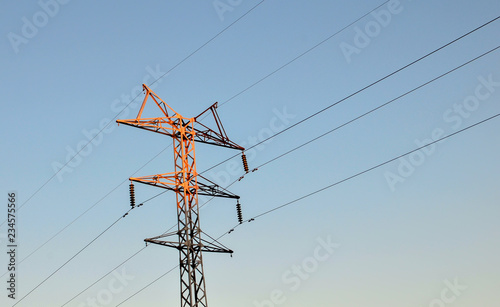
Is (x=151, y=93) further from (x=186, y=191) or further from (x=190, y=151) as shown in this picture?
(x=186, y=191)

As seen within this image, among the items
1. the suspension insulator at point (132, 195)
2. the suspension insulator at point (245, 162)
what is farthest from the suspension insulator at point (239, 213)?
the suspension insulator at point (132, 195)

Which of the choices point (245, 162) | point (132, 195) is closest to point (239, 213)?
point (245, 162)

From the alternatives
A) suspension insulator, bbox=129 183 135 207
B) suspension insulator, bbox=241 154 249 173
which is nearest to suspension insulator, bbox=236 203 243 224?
suspension insulator, bbox=241 154 249 173

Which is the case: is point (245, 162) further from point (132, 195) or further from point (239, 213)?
point (132, 195)

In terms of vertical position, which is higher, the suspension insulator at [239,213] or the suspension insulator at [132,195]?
the suspension insulator at [132,195]

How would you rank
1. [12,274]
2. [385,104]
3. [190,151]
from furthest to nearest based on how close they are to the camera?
[12,274], [190,151], [385,104]

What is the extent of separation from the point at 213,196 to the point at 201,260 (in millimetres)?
3893

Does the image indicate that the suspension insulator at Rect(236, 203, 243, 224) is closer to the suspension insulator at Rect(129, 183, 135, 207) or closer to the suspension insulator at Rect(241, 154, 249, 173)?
the suspension insulator at Rect(241, 154, 249, 173)

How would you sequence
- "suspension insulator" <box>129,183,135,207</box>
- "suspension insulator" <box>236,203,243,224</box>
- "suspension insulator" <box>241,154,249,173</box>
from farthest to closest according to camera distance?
"suspension insulator" <box>236,203,243,224</box>, "suspension insulator" <box>241,154,249,173</box>, "suspension insulator" <box>129,183,135,207</box>

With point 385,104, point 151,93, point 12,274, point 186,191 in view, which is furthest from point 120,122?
point 12,274

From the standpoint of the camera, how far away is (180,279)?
23875 millimetres

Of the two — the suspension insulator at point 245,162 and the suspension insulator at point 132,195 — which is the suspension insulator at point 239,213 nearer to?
the suspension insulator at point 245,162

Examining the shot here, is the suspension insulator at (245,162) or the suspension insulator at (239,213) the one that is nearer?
the suspension insulator at (245,162)

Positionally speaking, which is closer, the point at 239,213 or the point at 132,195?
the point at 132,195
